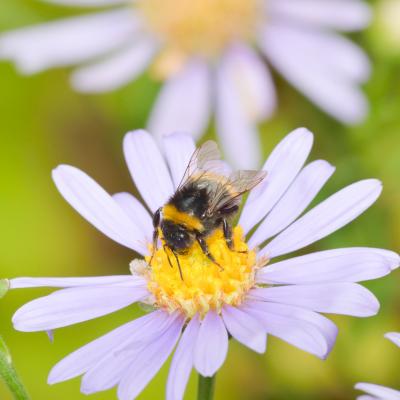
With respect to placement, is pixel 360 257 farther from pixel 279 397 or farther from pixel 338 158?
pixel 338 158

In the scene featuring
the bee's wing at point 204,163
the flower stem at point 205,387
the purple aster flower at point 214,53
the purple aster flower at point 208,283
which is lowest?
the flower stem at point 205,387

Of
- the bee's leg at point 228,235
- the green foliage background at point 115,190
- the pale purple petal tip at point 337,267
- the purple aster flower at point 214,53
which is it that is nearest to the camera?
the pale purple petal tip at point 337,267

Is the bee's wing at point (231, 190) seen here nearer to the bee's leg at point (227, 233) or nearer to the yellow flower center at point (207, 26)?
the bee's leg at point (227, 233)

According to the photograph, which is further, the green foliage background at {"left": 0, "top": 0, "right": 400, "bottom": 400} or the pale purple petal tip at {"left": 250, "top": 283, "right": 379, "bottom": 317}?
the green foliage background at {"left": 0, "top": 0, "right": 400, "bottom": 400}

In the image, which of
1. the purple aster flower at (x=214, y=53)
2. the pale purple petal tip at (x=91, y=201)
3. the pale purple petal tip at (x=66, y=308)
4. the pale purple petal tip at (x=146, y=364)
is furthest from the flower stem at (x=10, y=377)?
the purple aster flower at (x=214, y=53)

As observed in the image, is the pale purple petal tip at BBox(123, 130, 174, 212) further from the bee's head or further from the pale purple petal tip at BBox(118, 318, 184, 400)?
the pale purple petal tip at BBox(118, 318, 184, 400)

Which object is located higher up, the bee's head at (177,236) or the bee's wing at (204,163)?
the bee's wing at (204,163)

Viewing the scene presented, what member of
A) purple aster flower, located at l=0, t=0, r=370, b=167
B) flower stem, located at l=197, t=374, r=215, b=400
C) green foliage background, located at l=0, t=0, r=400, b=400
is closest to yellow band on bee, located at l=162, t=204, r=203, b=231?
flower stem, located at l=197, t=374, r=215, b=400
